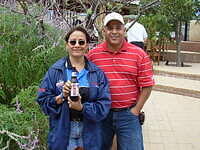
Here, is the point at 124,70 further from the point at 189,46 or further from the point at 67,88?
the point at 189,46

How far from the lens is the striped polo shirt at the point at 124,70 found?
276 cm

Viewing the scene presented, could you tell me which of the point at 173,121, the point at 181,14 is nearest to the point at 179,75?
the point at 181,14

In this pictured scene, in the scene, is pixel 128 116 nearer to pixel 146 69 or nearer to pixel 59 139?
pixel 146 69

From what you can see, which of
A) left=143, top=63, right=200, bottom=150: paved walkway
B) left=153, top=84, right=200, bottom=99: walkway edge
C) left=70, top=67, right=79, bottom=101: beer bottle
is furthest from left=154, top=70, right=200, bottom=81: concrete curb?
left=70, top=67, right=79, bottom=101: beer bottle

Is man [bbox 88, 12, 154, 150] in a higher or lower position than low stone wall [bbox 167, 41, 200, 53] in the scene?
higher

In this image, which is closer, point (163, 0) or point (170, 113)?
point (163, 0)

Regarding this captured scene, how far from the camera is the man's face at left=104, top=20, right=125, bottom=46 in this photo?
2.76 metres

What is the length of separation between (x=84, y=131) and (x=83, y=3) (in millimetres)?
2342

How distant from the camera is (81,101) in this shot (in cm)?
249

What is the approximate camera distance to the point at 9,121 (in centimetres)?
273

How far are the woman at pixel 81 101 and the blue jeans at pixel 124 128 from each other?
246mm

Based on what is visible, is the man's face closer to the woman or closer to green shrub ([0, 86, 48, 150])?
the woman

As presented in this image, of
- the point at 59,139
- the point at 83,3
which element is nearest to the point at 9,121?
the point at 59,139

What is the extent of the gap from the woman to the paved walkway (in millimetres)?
2310
